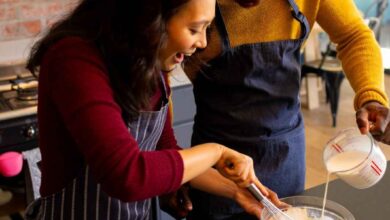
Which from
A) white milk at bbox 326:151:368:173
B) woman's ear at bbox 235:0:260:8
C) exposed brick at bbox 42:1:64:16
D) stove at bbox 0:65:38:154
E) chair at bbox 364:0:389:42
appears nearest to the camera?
white milk at bbox 326:151:368:173

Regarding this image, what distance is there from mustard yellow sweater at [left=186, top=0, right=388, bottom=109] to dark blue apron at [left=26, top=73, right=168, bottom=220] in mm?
289

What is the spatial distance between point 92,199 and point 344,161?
0.50 meters

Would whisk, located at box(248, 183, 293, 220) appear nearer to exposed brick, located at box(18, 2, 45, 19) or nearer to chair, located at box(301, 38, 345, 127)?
exposed brick, located at box(18, 2, 45, 19)

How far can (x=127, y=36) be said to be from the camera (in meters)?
0.82

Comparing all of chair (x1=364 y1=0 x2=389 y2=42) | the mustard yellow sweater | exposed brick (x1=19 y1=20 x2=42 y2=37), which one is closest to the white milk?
the mustard yellow sweater

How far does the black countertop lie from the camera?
1.00 metres

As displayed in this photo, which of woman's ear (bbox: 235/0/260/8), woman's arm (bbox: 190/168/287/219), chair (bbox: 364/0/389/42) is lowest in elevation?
chair (bbox: 364/0/389/42)

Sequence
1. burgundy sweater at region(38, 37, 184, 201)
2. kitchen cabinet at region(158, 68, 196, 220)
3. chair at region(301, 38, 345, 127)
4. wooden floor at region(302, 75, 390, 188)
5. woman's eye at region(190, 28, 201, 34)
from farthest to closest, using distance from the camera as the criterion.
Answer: chair at region(301, 38, 345, 127) < wooden floor at region(302, 75, 390, 188) < kitchen cabinet at region(158, 68, 196, 220) < woman's eye at region(190, 28, 201, 34) < burgundy sweater at region(38, 37, 184, 201)

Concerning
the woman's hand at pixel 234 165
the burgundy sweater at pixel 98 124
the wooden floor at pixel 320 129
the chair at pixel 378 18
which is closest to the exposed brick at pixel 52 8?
the burgundy sweater at pixel 98 124

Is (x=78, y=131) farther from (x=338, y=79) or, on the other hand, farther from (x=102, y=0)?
(x=338, y=79)

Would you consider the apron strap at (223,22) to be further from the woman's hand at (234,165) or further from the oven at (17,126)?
the oven at (17,126)

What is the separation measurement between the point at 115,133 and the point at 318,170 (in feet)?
7.69

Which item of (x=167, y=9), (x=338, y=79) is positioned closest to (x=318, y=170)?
(x=338, y=79)

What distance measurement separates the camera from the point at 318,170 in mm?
2895
